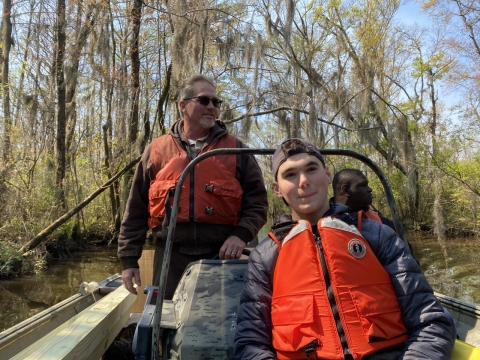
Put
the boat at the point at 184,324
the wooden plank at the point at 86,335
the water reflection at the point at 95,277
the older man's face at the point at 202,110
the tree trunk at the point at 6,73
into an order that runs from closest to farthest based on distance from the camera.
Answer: the boat at the point at 184,324
the wooden plank at the point at 86,335
the older man's face at the point at 202,110
the water reflection at the point at 95,277
the tree trunk at the point at 6,73

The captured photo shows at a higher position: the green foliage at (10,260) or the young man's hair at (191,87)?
the young man's hair at (191,87)

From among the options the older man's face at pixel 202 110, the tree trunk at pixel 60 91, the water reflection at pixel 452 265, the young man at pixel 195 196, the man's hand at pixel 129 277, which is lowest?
the water reflection at pixel 452 265

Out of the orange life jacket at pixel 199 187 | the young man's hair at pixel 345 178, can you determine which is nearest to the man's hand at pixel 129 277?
the orange life jacket at pixel 199 187

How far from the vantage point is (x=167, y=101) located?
44.7ft

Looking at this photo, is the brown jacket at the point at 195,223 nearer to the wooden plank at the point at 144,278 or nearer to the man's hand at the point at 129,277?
the man's hand at the point at 129,277

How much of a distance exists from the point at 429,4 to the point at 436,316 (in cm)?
1795

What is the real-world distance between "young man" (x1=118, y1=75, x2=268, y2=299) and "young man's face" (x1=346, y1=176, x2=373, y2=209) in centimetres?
105

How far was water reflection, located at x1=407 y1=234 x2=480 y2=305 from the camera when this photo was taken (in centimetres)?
852

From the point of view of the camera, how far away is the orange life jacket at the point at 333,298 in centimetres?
133

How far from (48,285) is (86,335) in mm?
6999

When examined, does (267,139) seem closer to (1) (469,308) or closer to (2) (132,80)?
(2) (132,80)

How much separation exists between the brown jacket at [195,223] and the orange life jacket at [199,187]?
5cm

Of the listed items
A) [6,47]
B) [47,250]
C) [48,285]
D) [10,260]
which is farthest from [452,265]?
[6,47]

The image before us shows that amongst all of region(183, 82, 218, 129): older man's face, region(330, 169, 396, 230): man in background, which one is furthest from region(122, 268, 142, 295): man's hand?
region(330, 169, 396, 230): man in background
